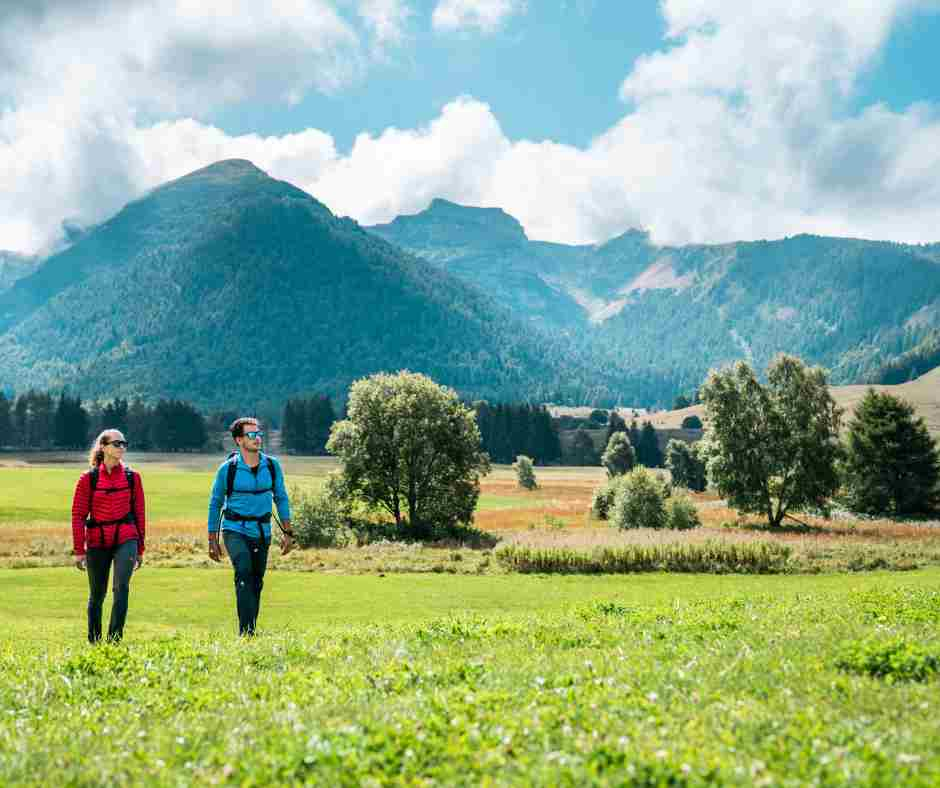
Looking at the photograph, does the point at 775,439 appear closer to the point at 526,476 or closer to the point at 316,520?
the point at 316,520

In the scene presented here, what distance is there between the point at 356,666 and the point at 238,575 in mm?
5070

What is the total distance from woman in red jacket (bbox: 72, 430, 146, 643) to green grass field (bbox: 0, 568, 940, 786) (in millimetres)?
1632

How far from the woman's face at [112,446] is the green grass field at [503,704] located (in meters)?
3.53

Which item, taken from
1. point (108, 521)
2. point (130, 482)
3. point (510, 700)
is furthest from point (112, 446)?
point (510, 700)

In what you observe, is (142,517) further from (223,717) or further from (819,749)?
(819,749)

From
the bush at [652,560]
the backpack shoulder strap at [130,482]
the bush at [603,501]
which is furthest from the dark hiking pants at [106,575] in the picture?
the bush at [603,501]

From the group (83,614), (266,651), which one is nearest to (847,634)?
(266,651)

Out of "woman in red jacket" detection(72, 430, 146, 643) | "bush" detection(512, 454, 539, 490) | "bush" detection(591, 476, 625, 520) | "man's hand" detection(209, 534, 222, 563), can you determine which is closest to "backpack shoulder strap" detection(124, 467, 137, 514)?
"woman in red jacket" detection(72, 430, 146, 643)

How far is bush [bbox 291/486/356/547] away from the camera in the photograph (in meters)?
51.9

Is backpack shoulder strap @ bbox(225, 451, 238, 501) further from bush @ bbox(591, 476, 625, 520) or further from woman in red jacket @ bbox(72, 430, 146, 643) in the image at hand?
bush @ bbox(591, 476, 625, 520)

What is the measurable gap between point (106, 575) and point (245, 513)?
9.81 ft

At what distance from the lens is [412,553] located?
45.3 meters

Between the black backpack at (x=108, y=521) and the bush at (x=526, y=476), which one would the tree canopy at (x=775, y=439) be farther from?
the bush at (x=526, y=476)

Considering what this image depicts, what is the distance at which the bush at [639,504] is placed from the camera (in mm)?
60250
